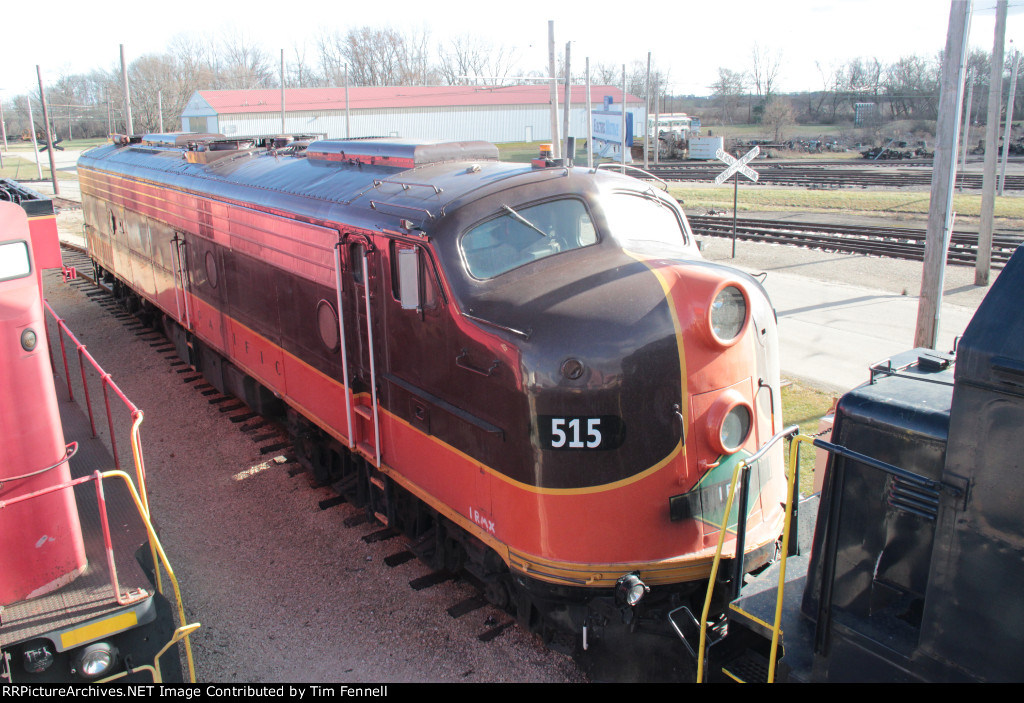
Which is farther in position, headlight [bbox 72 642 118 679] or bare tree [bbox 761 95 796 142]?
bare tree [bbox 761 95 796 142]

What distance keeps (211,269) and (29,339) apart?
18.8 feet

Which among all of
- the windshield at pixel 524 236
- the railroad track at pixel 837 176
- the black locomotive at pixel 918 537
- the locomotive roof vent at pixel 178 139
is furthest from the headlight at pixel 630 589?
the railroad track at pixel 837 176

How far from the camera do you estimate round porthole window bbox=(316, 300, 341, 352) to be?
22.0ft

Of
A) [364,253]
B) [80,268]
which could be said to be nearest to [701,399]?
[364,253]

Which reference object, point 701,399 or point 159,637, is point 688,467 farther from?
point 159,637

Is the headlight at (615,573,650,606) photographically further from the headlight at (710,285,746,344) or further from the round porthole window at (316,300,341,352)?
the round porthole window at (316,300,341,352)

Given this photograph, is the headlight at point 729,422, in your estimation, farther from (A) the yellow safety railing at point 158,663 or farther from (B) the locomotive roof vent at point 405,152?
(B) the locomotive roof vent at point 405,152

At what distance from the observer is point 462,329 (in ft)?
16.8

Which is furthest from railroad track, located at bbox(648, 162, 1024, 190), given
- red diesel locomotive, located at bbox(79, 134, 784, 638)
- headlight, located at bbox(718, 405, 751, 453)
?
headlight, located at bbox(718, 405, 751, 453)

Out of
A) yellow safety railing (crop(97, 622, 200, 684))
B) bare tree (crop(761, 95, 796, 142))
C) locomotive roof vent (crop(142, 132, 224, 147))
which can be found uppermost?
bare tree (crop(761, 95, 796, 142))

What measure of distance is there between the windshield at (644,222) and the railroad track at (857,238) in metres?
17.2

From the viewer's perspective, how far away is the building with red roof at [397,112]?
5359 centimetres

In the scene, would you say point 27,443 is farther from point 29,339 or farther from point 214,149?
point 214,149

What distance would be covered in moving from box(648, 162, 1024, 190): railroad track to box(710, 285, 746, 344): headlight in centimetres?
3603
